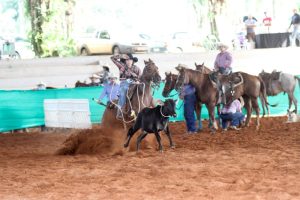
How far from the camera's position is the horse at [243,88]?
17.3 meters

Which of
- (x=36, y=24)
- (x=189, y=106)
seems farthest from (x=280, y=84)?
(x=36, y=24)

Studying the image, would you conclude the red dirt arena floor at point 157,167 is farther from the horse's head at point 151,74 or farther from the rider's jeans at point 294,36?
the rider's jeans at point 294,36

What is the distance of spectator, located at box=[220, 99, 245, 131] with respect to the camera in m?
17.1

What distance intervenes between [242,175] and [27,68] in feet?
65.9

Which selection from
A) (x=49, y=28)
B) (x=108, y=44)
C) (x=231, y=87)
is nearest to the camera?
(x=231, y=87)

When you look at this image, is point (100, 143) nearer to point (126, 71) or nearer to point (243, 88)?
point (126, 71)

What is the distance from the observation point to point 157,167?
10836 millimetres

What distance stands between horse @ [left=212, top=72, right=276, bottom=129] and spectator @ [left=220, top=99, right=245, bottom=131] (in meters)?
0.16

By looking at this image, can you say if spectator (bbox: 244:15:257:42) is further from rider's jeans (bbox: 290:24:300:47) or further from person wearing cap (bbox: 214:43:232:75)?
person wearing cap (bbox: 214:43:232:75)

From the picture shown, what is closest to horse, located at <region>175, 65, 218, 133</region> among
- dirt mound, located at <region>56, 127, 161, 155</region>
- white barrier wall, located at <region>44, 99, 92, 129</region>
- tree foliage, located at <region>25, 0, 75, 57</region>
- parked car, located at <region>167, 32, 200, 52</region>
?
dirt mound, located at <region>56, 127, 161, 155</region>

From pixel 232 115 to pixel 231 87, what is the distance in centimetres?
76

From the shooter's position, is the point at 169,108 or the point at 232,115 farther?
the point at 232,115

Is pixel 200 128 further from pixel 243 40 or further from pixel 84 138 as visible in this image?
pixel 243 40

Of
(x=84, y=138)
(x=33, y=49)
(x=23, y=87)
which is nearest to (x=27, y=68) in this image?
(x=23, y=87)
